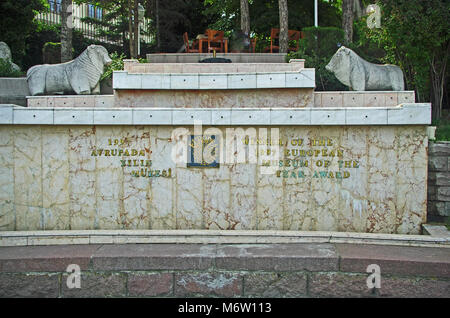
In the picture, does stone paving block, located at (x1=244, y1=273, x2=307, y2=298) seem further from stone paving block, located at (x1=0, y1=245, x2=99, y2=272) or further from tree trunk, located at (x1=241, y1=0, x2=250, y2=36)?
tree trunk, located at (x1=241, y1=0, x2=250, y2=36)

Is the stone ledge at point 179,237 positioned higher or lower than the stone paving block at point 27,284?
higher

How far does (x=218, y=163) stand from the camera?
7395 millimetres

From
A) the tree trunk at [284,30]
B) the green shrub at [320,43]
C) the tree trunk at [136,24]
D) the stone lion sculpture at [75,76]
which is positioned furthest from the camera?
the tree trunk at [136,24]

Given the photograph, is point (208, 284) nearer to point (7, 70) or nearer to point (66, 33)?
point (7, 70)

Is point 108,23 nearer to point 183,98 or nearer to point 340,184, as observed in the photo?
point 183,98

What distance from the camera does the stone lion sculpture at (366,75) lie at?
9445 mm

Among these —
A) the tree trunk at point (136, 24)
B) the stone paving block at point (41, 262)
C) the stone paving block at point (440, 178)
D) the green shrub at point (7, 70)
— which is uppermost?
the tree trunk at point (136, 24)

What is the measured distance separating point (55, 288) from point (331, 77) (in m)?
8.38

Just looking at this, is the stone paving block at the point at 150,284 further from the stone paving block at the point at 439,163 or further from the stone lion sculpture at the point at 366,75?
the stone lion sculpture at the point at 366,75

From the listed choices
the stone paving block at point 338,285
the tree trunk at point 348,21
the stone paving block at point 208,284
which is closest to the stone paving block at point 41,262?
the stone paving block at point 208,284

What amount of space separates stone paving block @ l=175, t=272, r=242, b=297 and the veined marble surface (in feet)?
4.27

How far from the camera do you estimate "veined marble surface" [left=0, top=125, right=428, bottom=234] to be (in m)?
7.34

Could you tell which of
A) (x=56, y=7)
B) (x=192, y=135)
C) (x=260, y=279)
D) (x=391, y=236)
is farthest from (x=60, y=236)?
(x=56, y=7)

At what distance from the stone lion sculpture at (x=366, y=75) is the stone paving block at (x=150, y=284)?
5583mm
